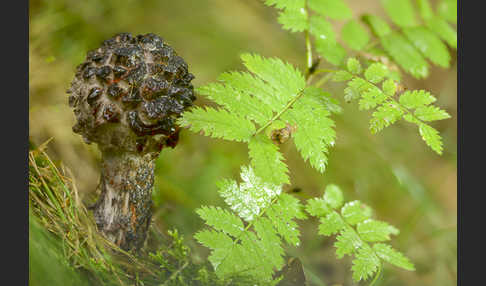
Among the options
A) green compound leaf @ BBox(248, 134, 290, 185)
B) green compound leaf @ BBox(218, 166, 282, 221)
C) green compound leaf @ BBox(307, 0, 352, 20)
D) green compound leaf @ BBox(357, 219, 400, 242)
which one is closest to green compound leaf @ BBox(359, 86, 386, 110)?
green compound leaf @ BBox(248, 134, 290, 185)

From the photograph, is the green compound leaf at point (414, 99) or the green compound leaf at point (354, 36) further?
the green compound leaf at point (354, 36)

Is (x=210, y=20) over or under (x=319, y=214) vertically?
over

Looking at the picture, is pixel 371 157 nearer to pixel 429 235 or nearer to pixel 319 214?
pixel 429 235

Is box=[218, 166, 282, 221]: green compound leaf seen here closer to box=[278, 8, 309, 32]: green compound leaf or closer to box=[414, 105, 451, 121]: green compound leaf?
box=[414, 105, 451, 121]: green compound leaf

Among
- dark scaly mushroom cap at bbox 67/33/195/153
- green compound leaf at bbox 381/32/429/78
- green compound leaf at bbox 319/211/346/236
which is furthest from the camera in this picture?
green compound leaf at bbox 381/32/429/78

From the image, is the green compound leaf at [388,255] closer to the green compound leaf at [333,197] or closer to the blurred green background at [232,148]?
the green compound leaf at [333,197]

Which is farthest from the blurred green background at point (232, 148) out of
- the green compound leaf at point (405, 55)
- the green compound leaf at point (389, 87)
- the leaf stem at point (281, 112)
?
the green compound leaf at point (389, 87)

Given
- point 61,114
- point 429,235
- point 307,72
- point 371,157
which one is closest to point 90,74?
point 307,72
